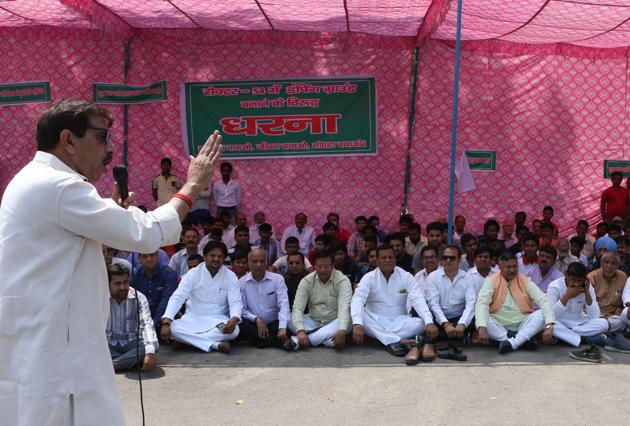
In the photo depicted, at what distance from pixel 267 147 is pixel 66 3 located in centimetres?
292

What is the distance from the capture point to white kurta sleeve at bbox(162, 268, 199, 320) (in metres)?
5.62

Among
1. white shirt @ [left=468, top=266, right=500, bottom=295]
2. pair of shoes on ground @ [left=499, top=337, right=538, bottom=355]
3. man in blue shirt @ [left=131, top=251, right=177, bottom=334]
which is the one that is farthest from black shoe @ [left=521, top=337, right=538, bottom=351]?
man in blue shirt @ [left=131, top=251, right=177, bottom=334]

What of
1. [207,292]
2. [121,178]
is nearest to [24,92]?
[207,292]

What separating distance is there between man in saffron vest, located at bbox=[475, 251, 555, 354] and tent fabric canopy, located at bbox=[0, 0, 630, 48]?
97.1 inches

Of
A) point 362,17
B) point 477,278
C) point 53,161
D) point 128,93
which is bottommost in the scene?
point 477,278

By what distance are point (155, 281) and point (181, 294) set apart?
370 mm

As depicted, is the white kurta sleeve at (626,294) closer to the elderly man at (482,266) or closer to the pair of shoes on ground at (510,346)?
the pair of shoes on ground at (510,346)

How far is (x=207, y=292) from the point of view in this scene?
5.84m

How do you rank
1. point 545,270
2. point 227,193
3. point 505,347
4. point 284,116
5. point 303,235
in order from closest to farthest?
point 505,347 → point 545,270 → point 303,235 → point 227,193 → point 284,116

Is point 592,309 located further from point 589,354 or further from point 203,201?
point 203,201

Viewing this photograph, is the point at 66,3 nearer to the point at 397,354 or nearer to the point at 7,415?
the point at 397,354

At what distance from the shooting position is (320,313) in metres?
5.83

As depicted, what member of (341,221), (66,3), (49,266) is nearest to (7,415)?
(49,266)

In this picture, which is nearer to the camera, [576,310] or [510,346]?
[510,346]
